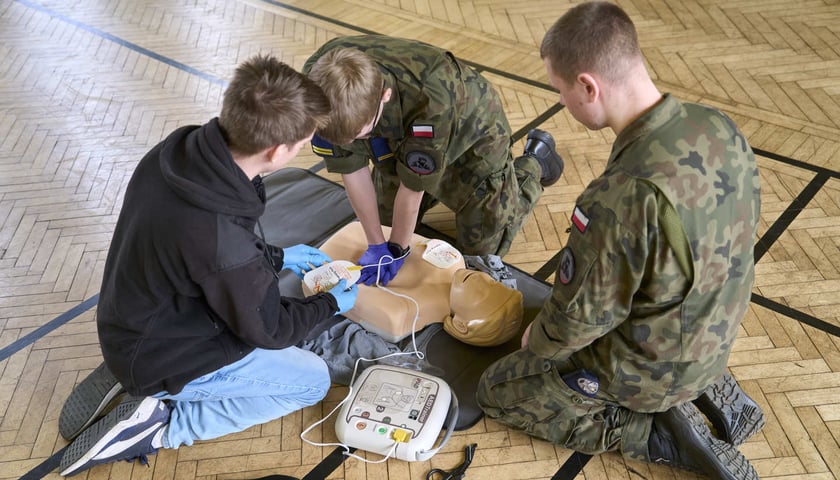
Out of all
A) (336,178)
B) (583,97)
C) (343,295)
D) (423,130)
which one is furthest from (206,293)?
(336,178)

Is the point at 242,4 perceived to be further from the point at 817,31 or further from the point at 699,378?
the point at 699,378

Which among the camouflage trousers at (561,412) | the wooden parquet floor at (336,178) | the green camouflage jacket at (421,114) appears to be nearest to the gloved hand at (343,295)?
the wooden parquet floor at (336,178)

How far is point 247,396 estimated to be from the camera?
2359mm

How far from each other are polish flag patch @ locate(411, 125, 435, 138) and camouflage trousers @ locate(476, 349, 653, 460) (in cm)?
83

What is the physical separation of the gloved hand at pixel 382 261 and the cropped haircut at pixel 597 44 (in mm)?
1221

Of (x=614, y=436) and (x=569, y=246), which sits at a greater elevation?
(x=569, y=246)

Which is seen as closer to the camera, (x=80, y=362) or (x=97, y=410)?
(x=97, y=410)

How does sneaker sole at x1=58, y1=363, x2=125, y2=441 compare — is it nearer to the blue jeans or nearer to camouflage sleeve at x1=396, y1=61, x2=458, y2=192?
the blue jeans

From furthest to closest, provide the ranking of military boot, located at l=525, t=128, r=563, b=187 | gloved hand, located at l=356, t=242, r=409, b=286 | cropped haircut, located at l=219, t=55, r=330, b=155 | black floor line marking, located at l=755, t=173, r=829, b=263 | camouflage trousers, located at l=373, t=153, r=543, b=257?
military boot, located at l=525, t=128, r=563, b=187 < black floor line marking, located at l=755, t=173, r=829, b=263 < camouflage trousers, located at l=373, t=153, r=543, b=257 < gloved hand, located at l=356, t=242, r=409, b=286 < cropped haircut, located at l=219, t=55, r=330, b=155

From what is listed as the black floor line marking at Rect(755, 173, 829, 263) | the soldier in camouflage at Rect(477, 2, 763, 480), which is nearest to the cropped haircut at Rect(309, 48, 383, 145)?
the soldier in camouflage at Rect(477, 2, 763, 480)

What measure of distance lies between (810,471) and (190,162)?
209 cm

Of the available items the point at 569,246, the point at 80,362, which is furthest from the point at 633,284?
the point at 80,362

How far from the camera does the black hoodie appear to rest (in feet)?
5.97

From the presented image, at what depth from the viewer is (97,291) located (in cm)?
303
